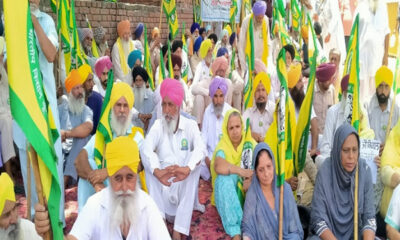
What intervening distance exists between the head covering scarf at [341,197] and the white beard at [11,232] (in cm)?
207

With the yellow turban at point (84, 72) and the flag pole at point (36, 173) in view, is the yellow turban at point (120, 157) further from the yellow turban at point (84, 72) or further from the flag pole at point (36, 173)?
the yellow turban at point (84, 72)

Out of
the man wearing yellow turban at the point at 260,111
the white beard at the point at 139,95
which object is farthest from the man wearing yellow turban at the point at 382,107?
the white beard at the point at 139,95

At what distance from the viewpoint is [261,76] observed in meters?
5.20

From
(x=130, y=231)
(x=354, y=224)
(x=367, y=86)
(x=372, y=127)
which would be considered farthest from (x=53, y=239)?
(x=367, y=86)

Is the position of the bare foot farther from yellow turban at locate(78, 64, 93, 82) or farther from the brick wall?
the brick wall

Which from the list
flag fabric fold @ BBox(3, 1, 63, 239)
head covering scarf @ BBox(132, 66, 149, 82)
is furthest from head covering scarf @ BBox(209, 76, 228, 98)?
flag fabric fold @ BBox(3, 1, 63, 239)

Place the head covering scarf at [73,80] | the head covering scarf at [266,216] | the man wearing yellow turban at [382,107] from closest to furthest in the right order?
1. the head covering scarf at [266,216]
2. the head covering scarf at [73,80]
3. the man wearing yellow turban at [382,107]

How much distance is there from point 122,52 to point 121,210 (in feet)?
17.8

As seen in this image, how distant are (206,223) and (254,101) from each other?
1606mm

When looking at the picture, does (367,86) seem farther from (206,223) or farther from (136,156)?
(136,156)

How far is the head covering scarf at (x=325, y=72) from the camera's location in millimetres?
5870

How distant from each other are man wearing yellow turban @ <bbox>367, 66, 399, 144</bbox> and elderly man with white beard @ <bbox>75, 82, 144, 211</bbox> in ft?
8.18

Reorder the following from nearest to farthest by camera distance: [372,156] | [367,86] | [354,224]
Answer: [354,224] < [372,156] < [367,86]

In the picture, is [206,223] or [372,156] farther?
[206,223]
